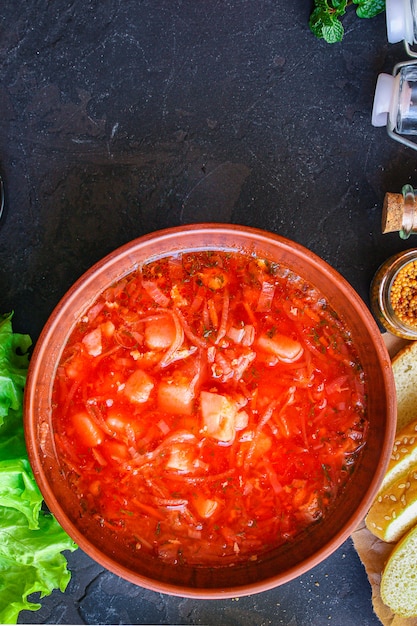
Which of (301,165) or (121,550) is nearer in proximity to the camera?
(121,550)

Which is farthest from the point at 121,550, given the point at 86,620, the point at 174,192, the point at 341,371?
the point at 174,192

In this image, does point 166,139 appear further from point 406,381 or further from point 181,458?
point 406,381

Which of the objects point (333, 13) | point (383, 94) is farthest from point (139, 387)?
point (333, 13)

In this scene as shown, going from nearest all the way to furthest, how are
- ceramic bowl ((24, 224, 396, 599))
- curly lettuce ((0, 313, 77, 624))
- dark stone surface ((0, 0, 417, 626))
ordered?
ceramic bowl ((24, 224, 396, 599)) < curly lettuce ((0, 313, 77, 624)) < dark stone surface ((0, 0, 417, 626))

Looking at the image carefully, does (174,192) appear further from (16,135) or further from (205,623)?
(205,623)

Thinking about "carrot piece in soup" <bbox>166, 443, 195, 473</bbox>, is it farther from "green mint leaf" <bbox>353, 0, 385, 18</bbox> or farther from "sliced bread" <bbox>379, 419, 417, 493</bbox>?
"green mint leaf" <bbox>353, 0, 385, 18</bbox>

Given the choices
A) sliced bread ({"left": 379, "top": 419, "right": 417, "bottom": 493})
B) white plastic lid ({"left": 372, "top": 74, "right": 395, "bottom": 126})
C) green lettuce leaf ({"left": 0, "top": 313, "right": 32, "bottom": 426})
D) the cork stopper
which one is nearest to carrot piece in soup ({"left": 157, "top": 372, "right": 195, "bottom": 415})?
green lettuce leaf ({"left": 0, "top": 313, "right": 32, "bottom": 426})

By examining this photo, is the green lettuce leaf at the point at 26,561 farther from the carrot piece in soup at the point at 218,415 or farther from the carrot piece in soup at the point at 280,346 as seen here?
the carrot piece in soup at the point at 280,346
